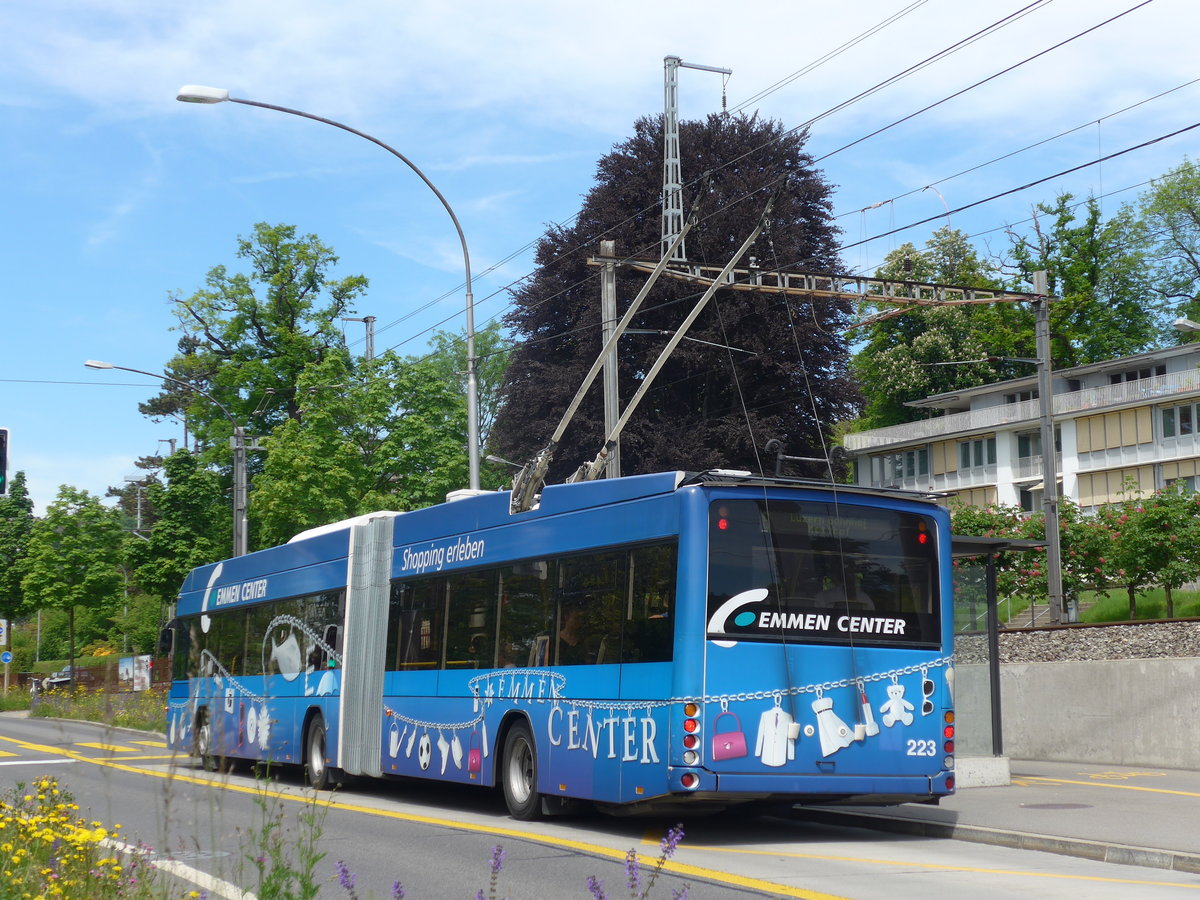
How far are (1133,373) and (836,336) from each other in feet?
102

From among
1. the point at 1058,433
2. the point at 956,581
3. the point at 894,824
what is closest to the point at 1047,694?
the point at 956,581

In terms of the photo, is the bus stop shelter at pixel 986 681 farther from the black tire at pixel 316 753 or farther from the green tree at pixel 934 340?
the green tree at pixel 934 340

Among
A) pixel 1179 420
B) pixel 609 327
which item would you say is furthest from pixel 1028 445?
pixel 609 327

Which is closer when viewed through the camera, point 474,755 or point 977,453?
point 474,755

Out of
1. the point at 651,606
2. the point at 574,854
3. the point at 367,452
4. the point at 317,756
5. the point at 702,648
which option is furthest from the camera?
→ the point at 367,452

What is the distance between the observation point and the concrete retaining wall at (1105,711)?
1977cm

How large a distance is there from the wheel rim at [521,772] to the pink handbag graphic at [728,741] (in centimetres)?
281

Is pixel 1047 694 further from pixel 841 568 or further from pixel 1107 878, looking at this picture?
pixel 1107 878

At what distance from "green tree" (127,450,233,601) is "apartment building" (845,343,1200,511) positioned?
27573mm

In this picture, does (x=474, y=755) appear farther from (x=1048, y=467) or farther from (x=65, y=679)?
(x=65, y=679)

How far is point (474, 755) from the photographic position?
1473 centimetres

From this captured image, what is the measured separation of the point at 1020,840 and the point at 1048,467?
15.1 m

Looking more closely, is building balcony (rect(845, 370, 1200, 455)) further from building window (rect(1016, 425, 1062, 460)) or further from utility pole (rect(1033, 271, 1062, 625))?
utility pole (rect(1033, 271, 1062, 625))

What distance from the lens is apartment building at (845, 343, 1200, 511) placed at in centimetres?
5931
